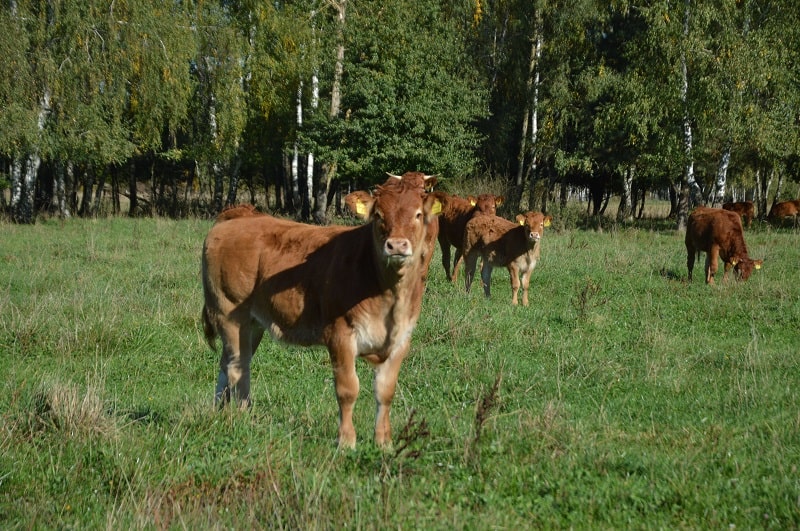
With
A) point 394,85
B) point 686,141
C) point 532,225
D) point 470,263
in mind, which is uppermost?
point 394,85

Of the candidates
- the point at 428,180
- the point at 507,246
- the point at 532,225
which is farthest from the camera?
the point at 507,246

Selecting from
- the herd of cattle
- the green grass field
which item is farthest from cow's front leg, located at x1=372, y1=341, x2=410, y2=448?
the green grass field

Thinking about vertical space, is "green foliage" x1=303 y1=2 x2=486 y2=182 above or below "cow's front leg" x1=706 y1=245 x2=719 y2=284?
above

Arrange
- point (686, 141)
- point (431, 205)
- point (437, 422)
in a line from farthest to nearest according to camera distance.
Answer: point (686, 141)
point (437, 422)
point (431, 205)

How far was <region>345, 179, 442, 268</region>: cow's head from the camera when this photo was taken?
17.7 feet

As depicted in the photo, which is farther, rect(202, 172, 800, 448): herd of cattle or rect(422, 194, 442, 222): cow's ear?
rect(422, 194, 442, 222): cow's ear

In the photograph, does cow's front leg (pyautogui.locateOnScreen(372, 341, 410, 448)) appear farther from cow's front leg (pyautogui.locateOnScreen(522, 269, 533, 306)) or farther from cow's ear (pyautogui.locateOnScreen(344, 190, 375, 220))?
cow's front leg (pyautogui.locateOnScreen(522, 269, 533, 306))

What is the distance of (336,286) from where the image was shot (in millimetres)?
5848

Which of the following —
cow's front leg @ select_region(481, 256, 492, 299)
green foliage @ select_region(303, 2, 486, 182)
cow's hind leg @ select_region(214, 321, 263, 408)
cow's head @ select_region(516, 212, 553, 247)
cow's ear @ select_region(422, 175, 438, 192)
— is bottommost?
cow's front leg @ select_region(481, 256, 492, 299)

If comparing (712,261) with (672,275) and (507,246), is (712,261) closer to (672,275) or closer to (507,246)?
(672,275)

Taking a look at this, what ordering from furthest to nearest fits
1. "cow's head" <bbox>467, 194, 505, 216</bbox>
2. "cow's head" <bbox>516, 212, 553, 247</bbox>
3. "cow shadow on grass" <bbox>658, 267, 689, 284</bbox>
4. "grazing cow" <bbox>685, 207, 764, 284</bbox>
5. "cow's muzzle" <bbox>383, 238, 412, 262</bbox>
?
"cow's head" <bbox>467, 194, 505, 216</bbox>
"grazing cow" <bbox>685, 207, 764, 284</bbox>
"cow shadow on grass" <bbox>658, 267, 689, 284</bbox>
"cow's head" <bbox>516, 212, 553, 247</bbox>
"cow's muzzle" <bbox>383, 238, 412, 262</bbox>

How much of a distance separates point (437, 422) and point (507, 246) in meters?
8.59

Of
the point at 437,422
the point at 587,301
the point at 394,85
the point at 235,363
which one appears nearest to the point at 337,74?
the point at 394,85

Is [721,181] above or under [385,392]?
above
